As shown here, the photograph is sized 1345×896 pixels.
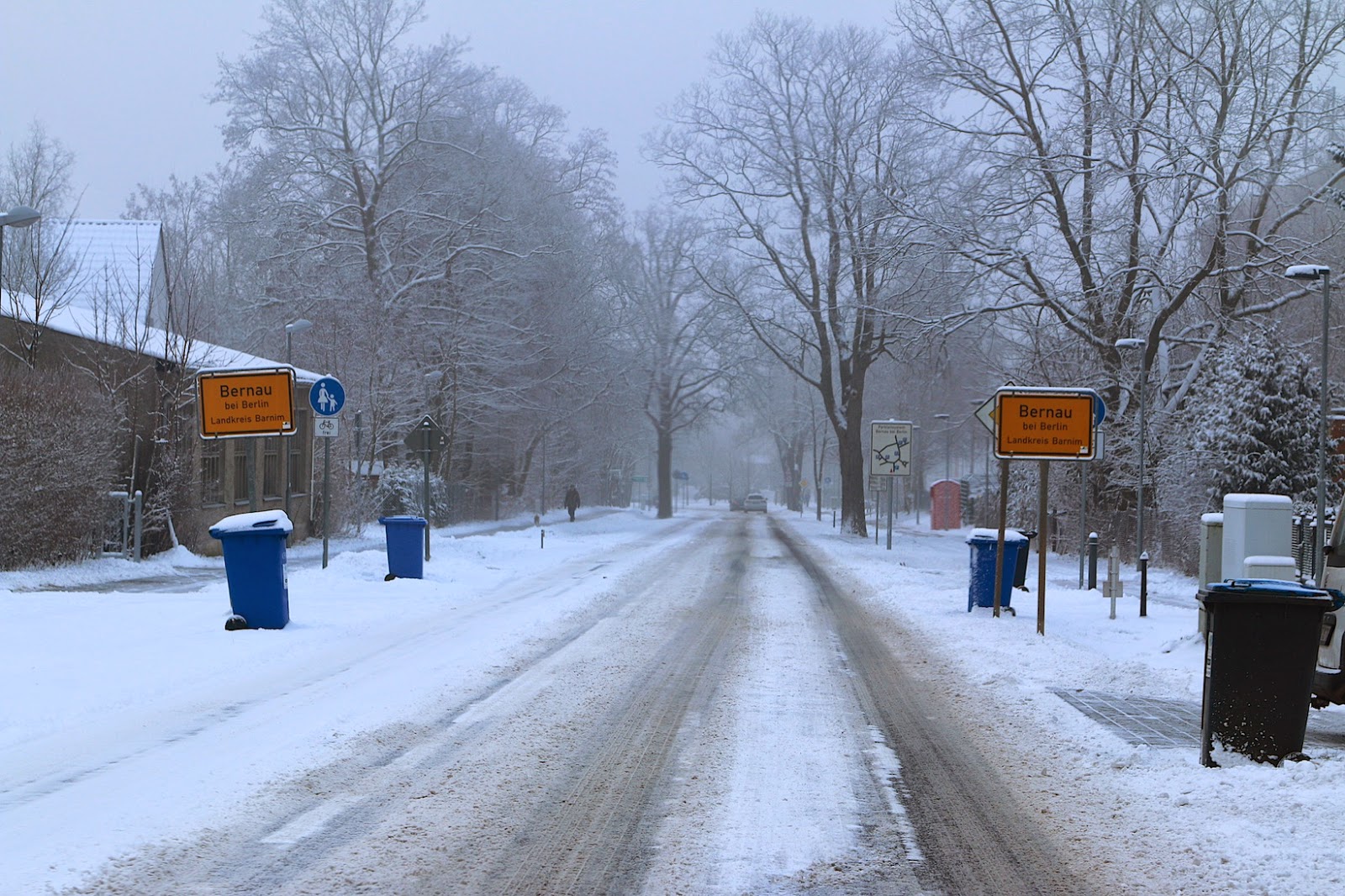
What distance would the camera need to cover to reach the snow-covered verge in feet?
17.9

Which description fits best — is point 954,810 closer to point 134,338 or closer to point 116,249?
point 134,338

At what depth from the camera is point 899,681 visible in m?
10.8

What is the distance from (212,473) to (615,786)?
932 inches

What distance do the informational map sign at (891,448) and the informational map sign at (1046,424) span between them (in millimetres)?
22974

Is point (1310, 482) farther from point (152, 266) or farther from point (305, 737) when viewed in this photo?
point (152, 266)

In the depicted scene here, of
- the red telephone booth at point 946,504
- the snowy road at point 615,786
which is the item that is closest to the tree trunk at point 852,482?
the red telephone booth at point 946,504

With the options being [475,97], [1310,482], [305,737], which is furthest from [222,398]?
[475,97]

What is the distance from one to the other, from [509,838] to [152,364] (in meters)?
21.5

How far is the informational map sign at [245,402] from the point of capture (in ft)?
50.7

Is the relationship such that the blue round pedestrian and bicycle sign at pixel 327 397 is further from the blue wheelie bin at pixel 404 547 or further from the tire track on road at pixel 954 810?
the tire track on road at pixel 954 810

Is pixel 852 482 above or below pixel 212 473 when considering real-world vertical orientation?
above

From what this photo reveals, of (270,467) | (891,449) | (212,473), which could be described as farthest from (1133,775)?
(891,449)

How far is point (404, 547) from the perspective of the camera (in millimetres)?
19875

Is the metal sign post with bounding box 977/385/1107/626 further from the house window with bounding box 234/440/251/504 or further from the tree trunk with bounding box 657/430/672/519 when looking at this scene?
Answer: the tree trunk with bounding box 657/430/672/519
